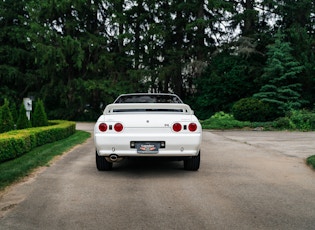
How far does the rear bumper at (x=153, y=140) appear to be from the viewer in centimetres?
640

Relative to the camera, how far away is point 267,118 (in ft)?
80.5

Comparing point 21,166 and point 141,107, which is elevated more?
point 141,107

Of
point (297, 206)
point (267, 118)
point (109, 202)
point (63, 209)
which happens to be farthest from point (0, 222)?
point (267, 118)

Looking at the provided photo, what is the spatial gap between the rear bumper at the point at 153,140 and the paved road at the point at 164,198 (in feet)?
1.50

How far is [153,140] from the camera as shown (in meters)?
6.41

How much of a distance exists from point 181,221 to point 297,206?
1.68 m

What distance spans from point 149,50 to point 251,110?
43.7 ft

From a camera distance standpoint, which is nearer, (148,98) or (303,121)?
(148,98)

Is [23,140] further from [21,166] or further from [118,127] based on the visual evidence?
[118,127]

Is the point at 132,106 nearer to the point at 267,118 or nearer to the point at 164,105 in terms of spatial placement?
the point at 164,105

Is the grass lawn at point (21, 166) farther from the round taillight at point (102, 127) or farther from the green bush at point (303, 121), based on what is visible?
the green bush at point (303, 121)

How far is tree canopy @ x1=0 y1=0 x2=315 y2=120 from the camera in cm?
2842

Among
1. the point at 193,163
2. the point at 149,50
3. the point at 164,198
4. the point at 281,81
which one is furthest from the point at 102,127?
the point at 149,50

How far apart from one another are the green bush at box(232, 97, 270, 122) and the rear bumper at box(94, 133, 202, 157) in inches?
688
